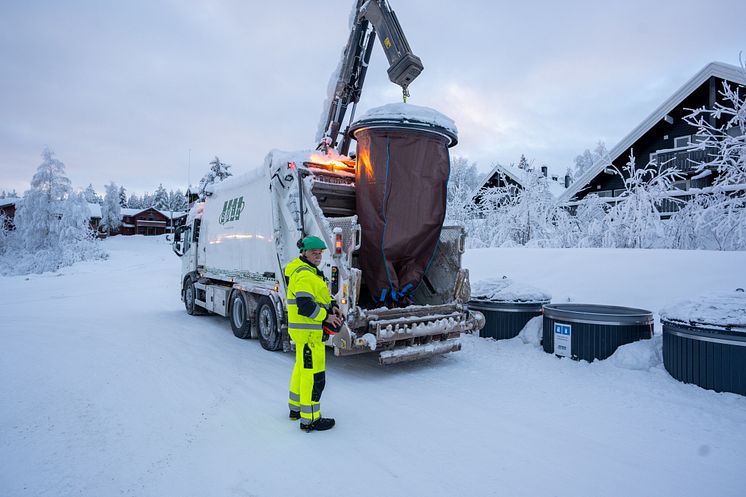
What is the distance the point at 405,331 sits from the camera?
19.8 ft

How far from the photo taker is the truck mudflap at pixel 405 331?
566 centimetres

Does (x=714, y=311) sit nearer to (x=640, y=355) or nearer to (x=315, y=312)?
(x=640, y=355)

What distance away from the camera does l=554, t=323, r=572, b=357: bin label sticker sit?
6.50m

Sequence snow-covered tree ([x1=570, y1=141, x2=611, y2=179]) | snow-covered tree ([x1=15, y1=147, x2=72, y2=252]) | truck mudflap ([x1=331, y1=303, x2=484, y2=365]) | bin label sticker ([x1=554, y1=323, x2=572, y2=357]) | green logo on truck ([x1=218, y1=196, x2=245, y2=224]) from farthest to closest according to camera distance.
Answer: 1. snow-covered tree ([x1=570, y1=141, x2=611, y2=179])
2. snow-covered tree ([x1=15, y1=147, x2=72, y2=252])
3. green logo on truck ([x1=218, y1=196, x2=245, y2=224])
4. bin label sticker ([x1=554, y1=323, x2=572, y2=357])
5. truck mudflap ([x1=331, y1=303, x2=484, y2=365])

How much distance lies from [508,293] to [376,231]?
9.62ft

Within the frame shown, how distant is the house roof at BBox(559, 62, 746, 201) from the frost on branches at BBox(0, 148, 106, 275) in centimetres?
3410

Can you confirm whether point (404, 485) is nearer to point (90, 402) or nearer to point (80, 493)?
point (80, 493)

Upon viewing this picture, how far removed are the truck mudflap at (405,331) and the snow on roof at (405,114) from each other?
2.61 meters

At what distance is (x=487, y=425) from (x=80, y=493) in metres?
3.31

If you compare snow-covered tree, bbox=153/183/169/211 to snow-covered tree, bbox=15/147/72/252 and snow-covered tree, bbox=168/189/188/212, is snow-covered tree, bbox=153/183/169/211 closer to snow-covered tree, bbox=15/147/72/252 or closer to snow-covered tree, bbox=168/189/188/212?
snow-covered tree, bbox=168/189/188/212

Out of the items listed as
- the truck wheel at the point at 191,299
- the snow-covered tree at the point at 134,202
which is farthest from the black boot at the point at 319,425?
the snow-covered tree at the point at 134,202

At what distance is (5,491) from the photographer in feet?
10.3

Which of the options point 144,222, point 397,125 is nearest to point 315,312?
point 397,125

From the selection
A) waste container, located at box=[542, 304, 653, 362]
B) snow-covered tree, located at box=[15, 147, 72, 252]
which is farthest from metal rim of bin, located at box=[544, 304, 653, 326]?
snow-covered tree, located at box=[15, 147, 72, 252]
